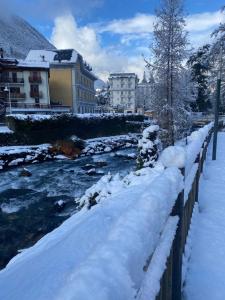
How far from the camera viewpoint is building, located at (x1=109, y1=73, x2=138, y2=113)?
290 ft

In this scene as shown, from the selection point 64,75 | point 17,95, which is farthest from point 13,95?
point 64,75

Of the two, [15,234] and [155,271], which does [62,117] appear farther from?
[155,271]

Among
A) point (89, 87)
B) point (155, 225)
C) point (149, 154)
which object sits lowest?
point (149, 154)

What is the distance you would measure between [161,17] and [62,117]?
15667 mm

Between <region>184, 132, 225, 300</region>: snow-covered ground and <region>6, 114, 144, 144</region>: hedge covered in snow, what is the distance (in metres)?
26.1

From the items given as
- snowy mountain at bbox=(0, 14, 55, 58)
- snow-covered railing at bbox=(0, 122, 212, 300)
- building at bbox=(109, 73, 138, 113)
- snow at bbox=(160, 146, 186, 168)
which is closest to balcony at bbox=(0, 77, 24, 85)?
snow at bbox=(160, 146, 186, 168)

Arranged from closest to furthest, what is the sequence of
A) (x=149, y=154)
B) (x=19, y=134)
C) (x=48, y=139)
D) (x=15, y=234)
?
1. (x=15, y=234)
2. (x=149, y=154)
3. (x=19, y=134)
4. (x=48, y=139)

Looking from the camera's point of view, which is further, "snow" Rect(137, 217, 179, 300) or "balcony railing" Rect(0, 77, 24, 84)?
"balcony railing" Rect(0, 77, 24, 84)

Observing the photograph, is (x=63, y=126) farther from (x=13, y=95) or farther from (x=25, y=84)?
(x=25, y=84)

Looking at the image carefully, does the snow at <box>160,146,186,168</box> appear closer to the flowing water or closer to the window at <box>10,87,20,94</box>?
the flowing water

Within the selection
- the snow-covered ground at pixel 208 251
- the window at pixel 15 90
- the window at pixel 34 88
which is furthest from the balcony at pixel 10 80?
the snow-covered ground at pixel 208 251

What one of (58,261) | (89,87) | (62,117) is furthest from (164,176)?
Result: (89,87)

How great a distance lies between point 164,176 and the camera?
2.33m

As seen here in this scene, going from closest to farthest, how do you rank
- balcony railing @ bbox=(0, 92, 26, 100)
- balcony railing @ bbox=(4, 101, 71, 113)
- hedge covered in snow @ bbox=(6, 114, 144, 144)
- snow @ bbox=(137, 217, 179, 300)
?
snow @ bbox=(137, 217, 179, 300) < hedge covered in snow @ bbox=(6, 114, 144, 144) < balcony railing @ bbox=(0, 92, 26, 100) < balcony railing @ bbox=(4, 101, 71, 113)
